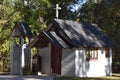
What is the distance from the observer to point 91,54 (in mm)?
32656

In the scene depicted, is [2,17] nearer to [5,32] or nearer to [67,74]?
[5,32]

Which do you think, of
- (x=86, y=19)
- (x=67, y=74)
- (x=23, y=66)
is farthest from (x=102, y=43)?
(x=86, y=19)

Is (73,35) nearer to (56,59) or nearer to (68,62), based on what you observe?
(68,62)

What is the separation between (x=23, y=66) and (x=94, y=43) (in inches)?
242

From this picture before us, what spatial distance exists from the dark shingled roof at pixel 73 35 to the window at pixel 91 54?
50 cm

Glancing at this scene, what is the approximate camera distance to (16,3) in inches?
1812

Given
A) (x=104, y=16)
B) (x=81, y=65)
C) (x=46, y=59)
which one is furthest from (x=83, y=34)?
(x=104, y=16)

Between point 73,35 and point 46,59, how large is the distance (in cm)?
333

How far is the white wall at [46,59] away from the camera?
1281 inches

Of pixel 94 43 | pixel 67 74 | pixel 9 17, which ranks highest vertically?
pixel 9 17

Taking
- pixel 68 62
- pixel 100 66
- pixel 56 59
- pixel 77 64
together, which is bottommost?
pixel 100 66

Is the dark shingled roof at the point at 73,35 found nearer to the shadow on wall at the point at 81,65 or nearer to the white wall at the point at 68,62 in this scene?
the white wall at the point at 68,62

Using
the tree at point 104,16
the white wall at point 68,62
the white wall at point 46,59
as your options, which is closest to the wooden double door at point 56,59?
the white wall at point 46,59

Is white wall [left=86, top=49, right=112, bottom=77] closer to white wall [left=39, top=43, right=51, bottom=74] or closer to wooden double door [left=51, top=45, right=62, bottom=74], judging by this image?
wooden double door [left=51, top=45, right=62, bottom=74]
